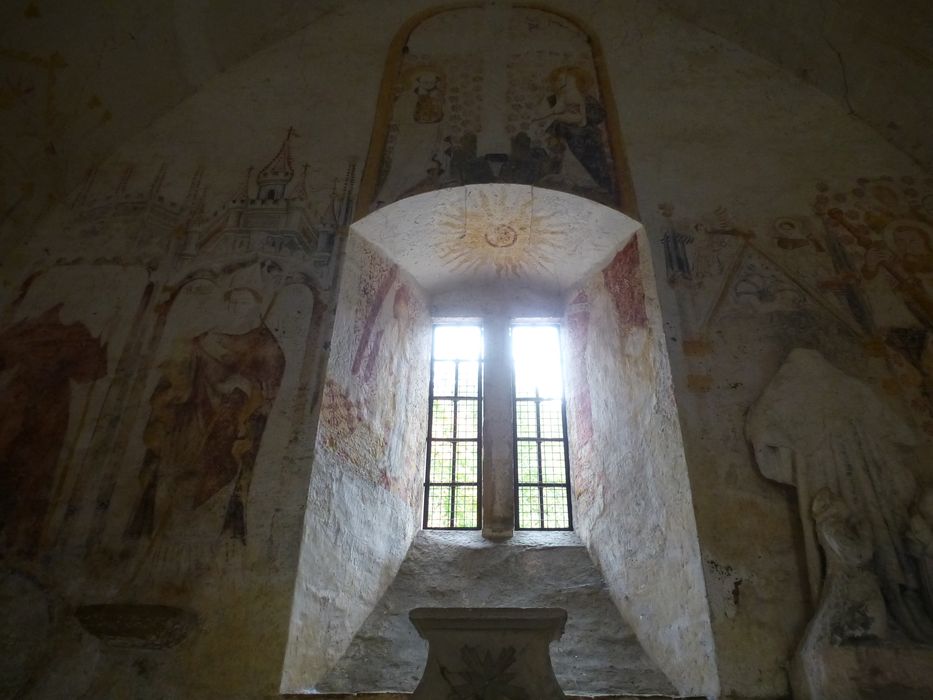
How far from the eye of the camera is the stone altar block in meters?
2.70

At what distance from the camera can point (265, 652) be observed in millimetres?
3262

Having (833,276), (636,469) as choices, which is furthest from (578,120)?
A: (636,469)

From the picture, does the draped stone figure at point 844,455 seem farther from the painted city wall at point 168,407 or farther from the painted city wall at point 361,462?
the painted city wall at point 168,407

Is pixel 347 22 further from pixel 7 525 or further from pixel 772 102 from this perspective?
pixel 7 525

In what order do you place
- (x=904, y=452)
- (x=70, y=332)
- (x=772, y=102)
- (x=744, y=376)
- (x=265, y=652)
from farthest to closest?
(x=772, y=102)
(x=70, y=332)
(x=744, y=376)
(x=904, y=452)
(x=265, y=652)

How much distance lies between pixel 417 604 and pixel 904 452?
119 inches

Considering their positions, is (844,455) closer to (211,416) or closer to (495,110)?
(211,416)

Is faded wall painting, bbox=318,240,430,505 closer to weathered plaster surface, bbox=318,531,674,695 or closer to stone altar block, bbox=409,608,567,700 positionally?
weathered plaster surface, bbox=318,531,674,695

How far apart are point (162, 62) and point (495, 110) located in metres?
2.97

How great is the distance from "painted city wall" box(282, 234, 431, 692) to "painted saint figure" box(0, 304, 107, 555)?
1.54m

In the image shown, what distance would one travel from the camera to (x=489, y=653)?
9.11ft

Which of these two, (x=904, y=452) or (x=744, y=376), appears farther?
(x=744, y=376)

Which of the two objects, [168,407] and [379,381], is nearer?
[168,407]

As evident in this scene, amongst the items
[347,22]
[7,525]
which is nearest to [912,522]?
[7,525]
